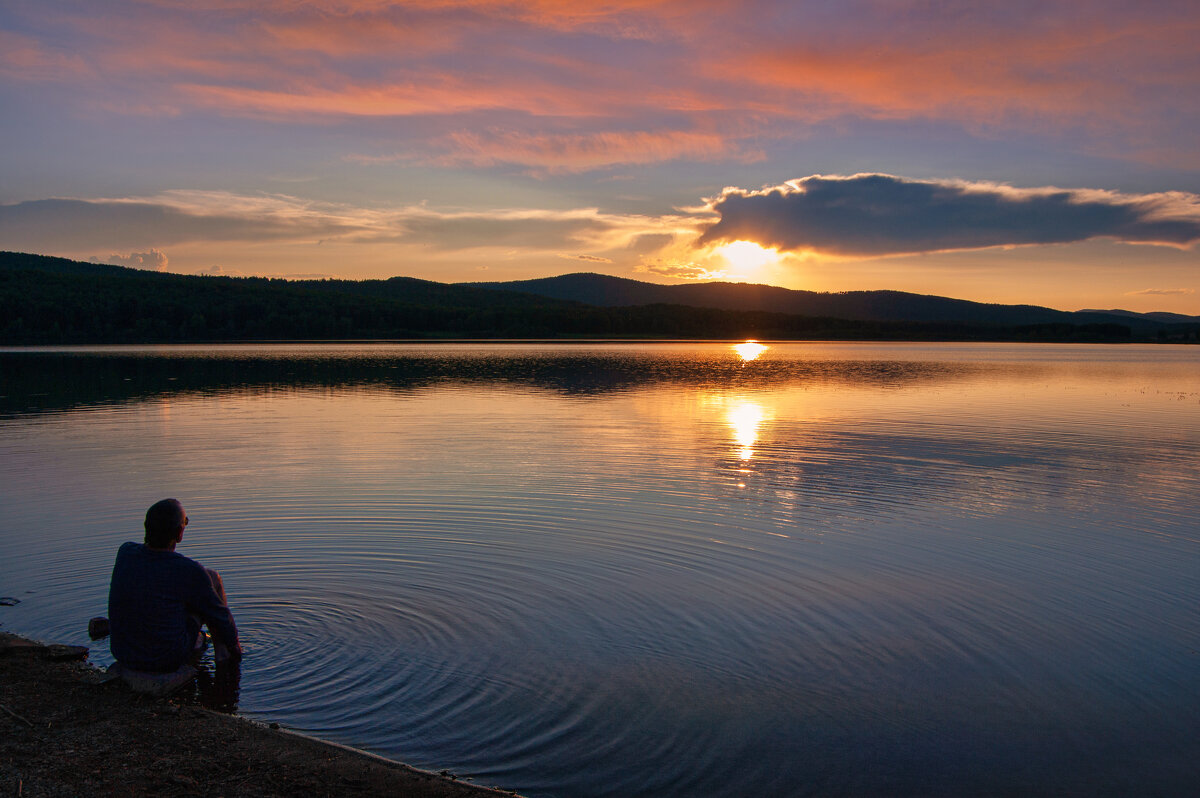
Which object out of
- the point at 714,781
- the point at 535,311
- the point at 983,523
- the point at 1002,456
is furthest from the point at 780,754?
the point at 535,311

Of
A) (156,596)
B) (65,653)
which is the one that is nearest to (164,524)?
(156,596)

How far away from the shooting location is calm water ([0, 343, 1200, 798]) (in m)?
6.87

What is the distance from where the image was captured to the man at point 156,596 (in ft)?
24.0

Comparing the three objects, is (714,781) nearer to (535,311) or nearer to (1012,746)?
(1012,746)

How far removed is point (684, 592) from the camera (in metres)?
10.8

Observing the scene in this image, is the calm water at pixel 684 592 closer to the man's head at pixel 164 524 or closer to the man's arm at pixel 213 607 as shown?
the man's arm at pixel 213 607

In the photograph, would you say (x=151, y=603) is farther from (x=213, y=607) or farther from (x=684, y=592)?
(x=684, y=592)

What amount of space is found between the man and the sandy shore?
0.34m

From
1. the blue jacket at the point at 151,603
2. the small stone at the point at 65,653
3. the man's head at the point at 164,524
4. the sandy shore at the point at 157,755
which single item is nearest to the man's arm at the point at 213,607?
the blue jacket at the point at 151,603

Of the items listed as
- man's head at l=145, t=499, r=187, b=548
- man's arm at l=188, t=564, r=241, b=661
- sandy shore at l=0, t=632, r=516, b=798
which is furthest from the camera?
man's arm at l=188, t=564, r=241, b=661

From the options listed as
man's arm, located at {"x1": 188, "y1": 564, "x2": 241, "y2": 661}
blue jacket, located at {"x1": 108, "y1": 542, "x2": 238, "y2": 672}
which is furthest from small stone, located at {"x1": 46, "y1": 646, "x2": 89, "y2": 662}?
man's arm, located at {"x1": 188, "y1": 564, "x2": 241, "y2": 661}

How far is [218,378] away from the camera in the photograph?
51531 millimetres

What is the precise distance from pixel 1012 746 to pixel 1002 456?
660 inches

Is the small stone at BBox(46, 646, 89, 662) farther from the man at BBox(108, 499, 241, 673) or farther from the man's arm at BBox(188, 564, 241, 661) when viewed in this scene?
the man's arm at BBox(188, 564, 241, 661)
